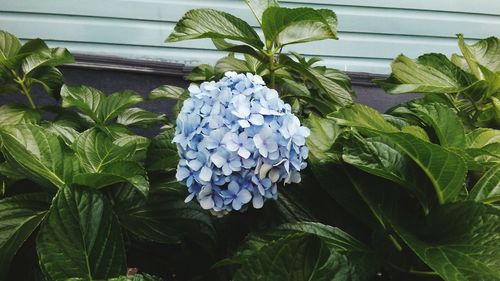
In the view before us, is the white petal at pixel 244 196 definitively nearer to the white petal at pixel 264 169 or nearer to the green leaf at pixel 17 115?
the white petal at pixel 264 169

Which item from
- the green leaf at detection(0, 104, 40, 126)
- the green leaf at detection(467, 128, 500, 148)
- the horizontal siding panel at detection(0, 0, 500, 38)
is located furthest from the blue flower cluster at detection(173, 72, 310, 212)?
the horizontal siding panel at detection(0, 0, 500, 38)

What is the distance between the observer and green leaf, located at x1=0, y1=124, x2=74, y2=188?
86 cm

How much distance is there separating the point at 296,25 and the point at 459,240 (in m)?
0.56

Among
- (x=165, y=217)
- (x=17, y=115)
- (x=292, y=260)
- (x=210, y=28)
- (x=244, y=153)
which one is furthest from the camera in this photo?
(x=17, y=115)

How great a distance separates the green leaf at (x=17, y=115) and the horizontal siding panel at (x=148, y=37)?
51.1 inches

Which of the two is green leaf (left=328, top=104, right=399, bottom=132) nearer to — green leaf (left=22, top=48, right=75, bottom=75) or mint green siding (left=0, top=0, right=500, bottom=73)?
green leaf (left=22, top=48, right=75, bottom=75)

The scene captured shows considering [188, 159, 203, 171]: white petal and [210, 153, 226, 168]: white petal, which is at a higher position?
[210, 153, 226, 168]: white petal

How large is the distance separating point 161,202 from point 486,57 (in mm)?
919

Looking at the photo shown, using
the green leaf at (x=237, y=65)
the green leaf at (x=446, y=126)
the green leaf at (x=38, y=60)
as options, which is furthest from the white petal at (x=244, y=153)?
the green leaf at (x=38, y=60)

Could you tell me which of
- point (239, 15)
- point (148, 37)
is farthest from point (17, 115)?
point (239, 15)

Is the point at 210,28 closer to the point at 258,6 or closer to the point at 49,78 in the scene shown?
the point at 258,6

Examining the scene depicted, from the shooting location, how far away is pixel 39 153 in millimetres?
891

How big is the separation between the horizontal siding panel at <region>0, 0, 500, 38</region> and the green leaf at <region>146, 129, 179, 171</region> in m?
1.67

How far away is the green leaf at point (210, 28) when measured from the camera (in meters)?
1.06
